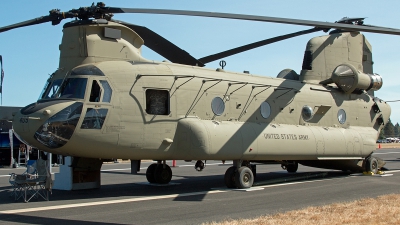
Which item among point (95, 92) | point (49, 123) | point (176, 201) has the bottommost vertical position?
point (176, 201)

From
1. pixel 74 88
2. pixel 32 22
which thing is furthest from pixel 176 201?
pixel 32 22

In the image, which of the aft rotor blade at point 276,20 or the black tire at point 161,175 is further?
the black tire at point 161,175

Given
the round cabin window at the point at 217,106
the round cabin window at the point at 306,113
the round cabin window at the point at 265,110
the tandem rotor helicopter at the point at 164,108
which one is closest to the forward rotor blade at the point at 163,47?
the tandem rotor helicopter at the point at 164,108

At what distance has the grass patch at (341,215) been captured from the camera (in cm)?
Result: 864

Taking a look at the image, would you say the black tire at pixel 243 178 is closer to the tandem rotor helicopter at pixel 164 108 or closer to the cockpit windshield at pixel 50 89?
the tandem rotor helicopter at pixel 164 108

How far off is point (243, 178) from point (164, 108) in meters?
3.48

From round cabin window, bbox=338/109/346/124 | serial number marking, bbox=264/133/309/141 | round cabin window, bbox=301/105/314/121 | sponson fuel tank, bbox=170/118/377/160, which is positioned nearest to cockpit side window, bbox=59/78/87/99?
sponson fuel tank, bbox=170/118/377/160

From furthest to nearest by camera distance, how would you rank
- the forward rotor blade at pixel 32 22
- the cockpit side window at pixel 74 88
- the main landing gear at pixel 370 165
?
1. the main landing gear at pixel 370 165
2. the forward rotor blade at pixel 32 22
3. the cockpit side window at pixel 74 88

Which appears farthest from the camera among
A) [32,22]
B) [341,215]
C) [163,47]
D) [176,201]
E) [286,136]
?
[286,136]

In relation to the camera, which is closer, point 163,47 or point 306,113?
point 163,47

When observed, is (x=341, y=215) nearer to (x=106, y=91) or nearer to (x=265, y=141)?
(x=265, y=141)

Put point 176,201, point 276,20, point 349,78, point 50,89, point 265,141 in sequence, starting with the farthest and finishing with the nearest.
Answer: point 349,78 < point 265,141 < point 50,89 < point 176,201 < point 276,20

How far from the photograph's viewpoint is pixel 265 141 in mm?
15055

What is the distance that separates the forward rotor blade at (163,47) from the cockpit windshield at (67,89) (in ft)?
8.09
